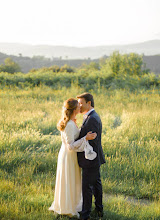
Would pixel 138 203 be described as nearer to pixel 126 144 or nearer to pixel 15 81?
pixel 126 144

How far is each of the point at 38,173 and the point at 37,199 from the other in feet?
5.16

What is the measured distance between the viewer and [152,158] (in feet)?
20.3

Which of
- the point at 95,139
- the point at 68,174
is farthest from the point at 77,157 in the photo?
the point at 95,139

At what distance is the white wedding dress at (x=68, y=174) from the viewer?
3.59m

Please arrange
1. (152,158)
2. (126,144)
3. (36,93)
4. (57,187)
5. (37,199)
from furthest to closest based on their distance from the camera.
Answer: (36,93) < (126,144) < (152,158) < (37,199) < (57,187)

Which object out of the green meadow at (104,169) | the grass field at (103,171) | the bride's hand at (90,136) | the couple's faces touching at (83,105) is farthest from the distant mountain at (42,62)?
the bride's hand at (90,136)

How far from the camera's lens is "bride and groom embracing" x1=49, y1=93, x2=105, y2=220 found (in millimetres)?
3592

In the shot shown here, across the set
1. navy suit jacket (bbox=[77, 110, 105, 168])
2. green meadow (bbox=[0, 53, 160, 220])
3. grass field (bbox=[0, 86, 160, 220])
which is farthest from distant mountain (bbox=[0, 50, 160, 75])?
navy suit jacket (bbox=[77, 110, 105, 168])

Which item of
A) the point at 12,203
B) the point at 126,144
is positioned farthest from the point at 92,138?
the point at 126,144

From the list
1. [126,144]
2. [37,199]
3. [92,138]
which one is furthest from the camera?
[126,144]

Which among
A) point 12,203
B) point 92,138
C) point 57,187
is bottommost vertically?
point 12,203

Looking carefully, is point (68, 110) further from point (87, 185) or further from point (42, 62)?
point (42, 62)

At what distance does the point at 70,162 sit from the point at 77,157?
5.5 inches

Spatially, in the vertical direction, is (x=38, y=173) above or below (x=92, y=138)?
below
